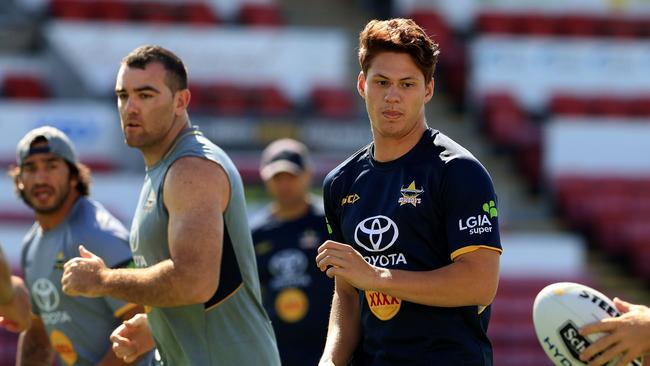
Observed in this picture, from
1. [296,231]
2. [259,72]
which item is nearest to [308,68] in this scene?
[259,72]

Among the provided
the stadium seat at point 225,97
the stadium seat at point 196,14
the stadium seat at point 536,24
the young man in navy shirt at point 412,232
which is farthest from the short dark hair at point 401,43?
the stadium seat at point 536,24

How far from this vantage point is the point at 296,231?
792 centimetres

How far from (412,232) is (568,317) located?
0.69m

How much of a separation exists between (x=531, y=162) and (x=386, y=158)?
14306mm

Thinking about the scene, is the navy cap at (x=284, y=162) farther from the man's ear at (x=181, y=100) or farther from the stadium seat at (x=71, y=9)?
the stadium seat at (x=71, y=9)

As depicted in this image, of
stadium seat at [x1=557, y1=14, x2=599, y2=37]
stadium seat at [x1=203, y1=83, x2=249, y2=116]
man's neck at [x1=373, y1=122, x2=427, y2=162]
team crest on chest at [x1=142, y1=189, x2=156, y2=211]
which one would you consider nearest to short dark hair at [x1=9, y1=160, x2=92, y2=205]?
team crest on chest at [x1=142, y1=189, x2=156, y2=211]

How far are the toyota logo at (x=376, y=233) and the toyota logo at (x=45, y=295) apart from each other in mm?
2084

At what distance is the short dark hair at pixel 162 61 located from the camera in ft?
16.4

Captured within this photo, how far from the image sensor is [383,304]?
14.0ft

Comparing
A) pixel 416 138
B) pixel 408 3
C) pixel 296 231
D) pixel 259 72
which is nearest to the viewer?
pixel 416 138

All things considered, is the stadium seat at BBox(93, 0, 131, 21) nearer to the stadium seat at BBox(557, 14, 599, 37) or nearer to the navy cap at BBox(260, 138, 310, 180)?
A: the stadium seat at BBox(557, 14, 599, 37)

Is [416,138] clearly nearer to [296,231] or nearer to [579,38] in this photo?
[296,231]

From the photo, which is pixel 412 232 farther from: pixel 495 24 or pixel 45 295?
pixel 495 24

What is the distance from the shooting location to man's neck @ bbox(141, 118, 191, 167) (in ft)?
16.4
